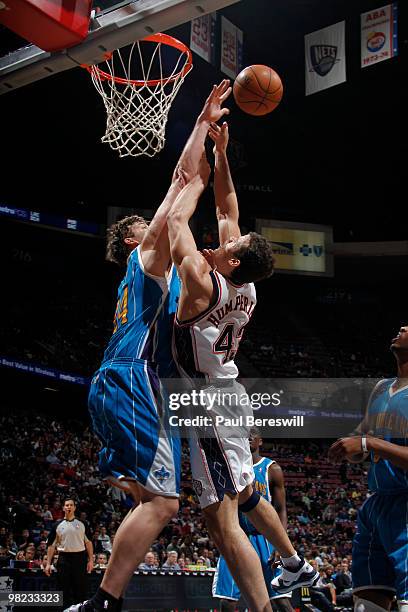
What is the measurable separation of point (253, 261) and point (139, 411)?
3.56 feet

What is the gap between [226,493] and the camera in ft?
13.0

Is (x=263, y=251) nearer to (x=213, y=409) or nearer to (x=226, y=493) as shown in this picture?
(x=213, y=409)

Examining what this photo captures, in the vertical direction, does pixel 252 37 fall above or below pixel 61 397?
above

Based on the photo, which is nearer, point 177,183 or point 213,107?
point 177,183

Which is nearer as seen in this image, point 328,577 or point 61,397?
point 328,577

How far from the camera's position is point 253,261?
418cm

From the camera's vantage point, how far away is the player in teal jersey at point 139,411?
11.6ft

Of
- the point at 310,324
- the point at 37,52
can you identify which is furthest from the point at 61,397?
the point at 37,52

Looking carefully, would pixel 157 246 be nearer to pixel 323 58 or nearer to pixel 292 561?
pixel 292 561

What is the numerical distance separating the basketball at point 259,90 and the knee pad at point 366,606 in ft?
12.8

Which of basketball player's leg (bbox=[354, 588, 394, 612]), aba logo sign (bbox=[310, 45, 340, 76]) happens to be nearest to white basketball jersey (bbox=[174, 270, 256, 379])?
basketball player's leg (bbox=[354, 588, 394, 612])

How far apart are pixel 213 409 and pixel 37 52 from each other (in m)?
3.04

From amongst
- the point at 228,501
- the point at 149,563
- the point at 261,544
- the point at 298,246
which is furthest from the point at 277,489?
the point at 298,246

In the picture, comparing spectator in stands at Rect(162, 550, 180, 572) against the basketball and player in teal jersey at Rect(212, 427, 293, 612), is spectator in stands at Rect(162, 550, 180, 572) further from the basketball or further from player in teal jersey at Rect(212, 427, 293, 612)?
the basketball
